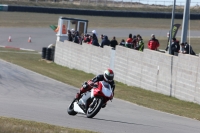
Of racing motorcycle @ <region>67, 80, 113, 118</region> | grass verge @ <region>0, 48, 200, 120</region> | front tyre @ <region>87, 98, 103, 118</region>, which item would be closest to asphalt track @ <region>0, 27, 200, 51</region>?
grass verge @ <region>0, 48, 200, 120</region>

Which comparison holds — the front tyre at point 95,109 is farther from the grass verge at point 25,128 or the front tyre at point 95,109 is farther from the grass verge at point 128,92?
the grass verge at point 128,92

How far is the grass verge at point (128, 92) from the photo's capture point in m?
18.7

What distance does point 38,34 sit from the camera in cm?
5678

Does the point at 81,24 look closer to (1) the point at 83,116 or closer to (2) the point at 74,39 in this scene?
(2) the point at 74,39

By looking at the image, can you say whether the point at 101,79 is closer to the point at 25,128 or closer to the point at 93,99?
the point at 93,99

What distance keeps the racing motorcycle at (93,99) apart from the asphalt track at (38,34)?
34.0 metres

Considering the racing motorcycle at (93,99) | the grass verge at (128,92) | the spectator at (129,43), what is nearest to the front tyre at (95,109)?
the racing motorcycle at (93,99)

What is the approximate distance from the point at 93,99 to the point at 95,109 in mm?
263

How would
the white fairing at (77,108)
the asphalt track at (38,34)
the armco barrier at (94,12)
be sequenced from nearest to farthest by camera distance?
the white fairing at (77,108)
the asphalt track at (38,34)
the armco barrier at (94,12)

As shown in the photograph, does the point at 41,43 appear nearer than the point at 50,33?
Yes

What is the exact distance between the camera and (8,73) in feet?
87.2

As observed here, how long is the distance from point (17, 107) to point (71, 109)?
4.82ft

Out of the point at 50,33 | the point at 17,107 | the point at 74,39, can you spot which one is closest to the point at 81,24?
the point at 74,39

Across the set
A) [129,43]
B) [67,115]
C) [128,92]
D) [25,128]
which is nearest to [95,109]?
[67,115]
